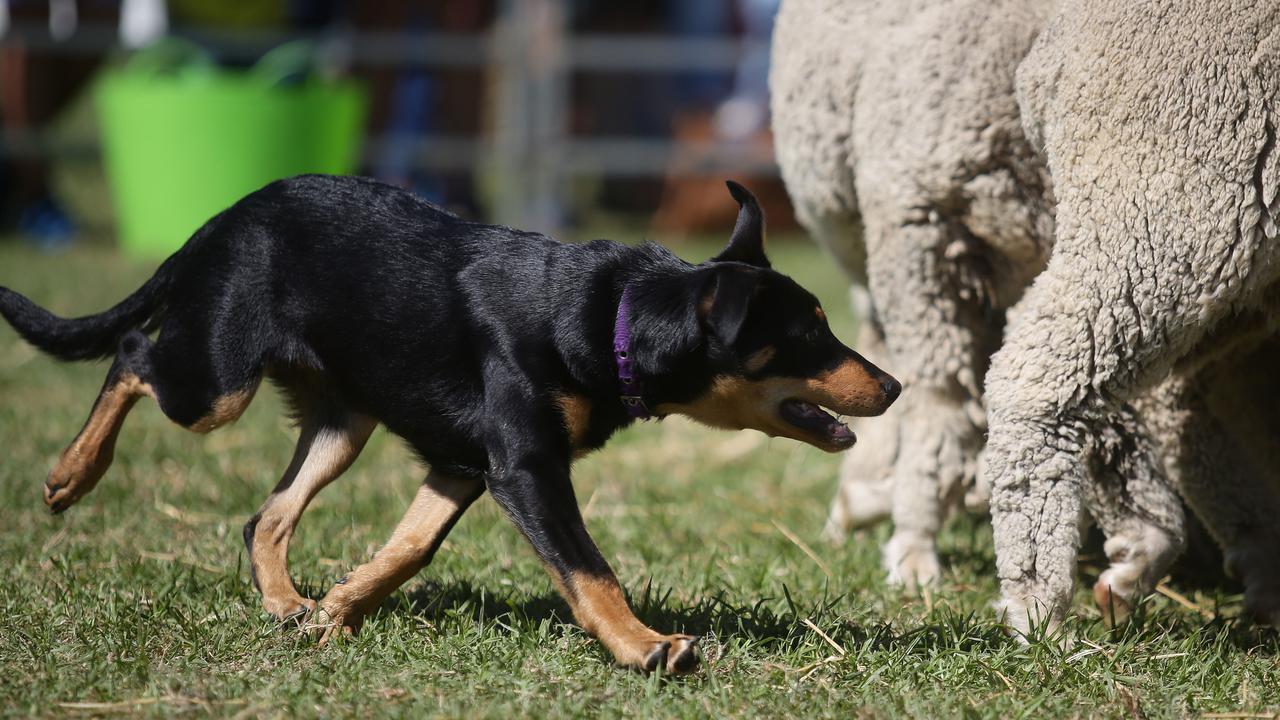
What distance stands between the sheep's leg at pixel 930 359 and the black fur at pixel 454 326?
63cm

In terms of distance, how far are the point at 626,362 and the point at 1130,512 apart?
1.42m

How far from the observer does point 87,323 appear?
3494 mm

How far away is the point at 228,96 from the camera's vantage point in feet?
29.5

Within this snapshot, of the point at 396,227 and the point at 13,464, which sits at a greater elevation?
the point at 396,227

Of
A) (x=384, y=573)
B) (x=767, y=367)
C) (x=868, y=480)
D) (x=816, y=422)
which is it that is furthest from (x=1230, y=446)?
(x=384, y=573)

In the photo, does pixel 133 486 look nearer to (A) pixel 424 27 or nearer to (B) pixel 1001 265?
(B) pixel 1001 265

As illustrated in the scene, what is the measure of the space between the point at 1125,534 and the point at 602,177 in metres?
10.6

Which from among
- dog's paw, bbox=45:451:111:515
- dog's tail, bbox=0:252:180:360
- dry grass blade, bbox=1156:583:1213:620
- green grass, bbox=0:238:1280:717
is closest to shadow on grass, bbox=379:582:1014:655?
green grass, bbox=0:238:1280:717

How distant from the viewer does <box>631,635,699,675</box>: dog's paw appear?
2.76 metres

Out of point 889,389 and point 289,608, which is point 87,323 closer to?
point 289,608

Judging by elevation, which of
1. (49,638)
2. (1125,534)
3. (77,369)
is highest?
(1125,534)

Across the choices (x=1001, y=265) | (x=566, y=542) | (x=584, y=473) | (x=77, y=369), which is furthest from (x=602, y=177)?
(x=566, y=542)

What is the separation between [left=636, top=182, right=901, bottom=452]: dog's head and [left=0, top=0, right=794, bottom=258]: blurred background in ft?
21.9

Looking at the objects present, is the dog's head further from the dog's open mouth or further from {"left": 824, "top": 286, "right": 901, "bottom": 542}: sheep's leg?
{"left": 824, "top": 286, "right": 901, "bottom": 542}: sheep's leg
